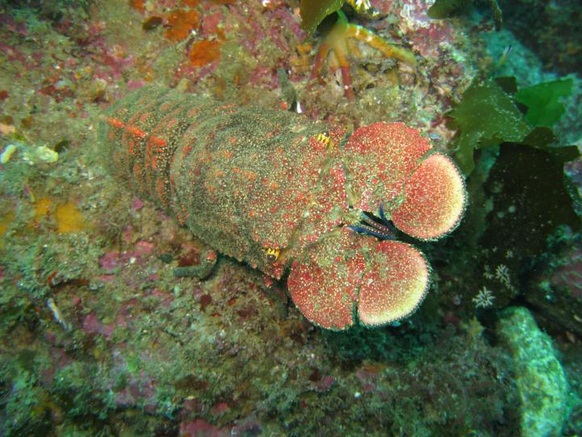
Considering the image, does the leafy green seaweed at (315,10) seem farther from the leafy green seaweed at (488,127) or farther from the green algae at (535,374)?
the green algae at (535,374)

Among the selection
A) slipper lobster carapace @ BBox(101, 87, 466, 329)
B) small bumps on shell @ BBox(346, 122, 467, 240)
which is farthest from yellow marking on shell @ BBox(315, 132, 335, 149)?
small bumps on shell @ BBox(346, 122, 467, 240)

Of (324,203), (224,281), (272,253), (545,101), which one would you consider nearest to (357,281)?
(324,203)

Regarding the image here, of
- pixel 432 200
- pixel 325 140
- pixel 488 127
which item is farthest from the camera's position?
pixel 488 127

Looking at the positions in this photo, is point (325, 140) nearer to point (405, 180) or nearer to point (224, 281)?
point (405, 180)

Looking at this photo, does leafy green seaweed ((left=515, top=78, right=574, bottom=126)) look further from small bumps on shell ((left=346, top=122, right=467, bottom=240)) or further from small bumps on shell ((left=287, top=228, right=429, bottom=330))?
small bumps on shell ((left=287, top=228, right=429, bottom=330))

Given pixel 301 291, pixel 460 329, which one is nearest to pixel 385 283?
pixel 301 291
